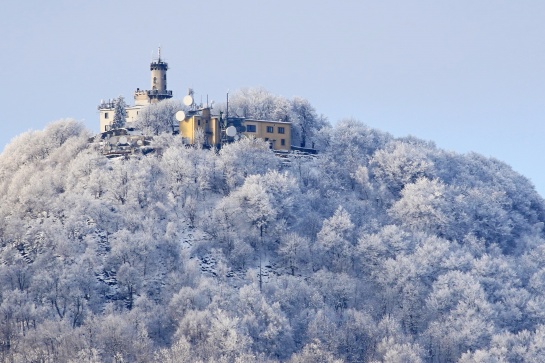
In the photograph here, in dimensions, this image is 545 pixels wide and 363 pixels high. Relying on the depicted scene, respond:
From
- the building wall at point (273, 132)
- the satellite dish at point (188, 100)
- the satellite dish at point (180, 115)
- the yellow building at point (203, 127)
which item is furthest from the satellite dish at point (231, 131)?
the satellite dish at point (188, 100)

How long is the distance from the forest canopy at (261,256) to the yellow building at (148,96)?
10622 mm

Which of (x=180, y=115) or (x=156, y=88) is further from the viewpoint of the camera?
(x=156, y=88)

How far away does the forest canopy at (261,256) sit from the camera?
107125 millimetres

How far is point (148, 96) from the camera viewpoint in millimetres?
153750

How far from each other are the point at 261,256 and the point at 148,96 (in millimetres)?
40939

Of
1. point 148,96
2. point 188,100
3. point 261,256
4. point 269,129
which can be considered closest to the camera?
point 261,256

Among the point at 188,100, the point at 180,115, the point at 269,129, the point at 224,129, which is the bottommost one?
the point at 224,129

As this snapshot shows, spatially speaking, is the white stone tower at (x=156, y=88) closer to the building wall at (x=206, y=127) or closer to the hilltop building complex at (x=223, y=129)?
the hilltop building complex at (x=223, y=129)

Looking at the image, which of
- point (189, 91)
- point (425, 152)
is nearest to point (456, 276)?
point (425, 152)

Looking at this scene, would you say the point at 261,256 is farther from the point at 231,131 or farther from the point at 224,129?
the point at 224,129

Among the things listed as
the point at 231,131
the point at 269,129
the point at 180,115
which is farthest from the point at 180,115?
the point at 269,129

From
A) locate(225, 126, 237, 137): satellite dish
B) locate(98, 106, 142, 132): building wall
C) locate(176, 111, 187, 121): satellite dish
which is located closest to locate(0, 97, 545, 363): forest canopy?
locate(225, 126, 237, 137): satellite dish

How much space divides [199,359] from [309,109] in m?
55.1

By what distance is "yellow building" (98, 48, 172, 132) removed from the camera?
153625 millimetres
